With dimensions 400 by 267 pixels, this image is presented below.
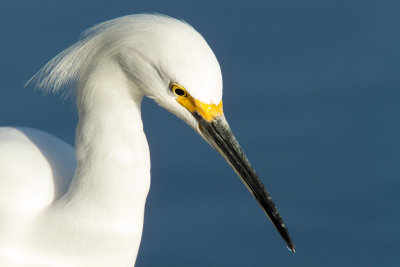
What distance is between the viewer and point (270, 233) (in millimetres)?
3537

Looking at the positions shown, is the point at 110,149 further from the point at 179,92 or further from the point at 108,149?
the point at 179,92

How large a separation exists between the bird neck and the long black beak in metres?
0.21

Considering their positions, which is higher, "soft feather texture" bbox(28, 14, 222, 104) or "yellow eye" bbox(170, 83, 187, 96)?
"soft feather texture" bbox(28, 14, 222, 104)

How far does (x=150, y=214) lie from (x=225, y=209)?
0.34 meters

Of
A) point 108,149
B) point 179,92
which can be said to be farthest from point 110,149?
point 179,92

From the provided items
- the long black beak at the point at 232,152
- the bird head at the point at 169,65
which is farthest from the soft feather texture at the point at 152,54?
the long black beak at the point at 232,152

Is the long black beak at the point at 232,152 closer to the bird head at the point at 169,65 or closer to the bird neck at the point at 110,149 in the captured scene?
the bird head at the point at 169,65

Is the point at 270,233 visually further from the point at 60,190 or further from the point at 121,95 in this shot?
the point at 121,95

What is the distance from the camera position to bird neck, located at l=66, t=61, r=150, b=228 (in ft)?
7.73

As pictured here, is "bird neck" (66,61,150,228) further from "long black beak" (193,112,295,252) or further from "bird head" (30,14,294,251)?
"long black beak" (193,112,295,252)

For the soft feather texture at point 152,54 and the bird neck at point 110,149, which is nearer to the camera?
the soft feather texture at point 152,54

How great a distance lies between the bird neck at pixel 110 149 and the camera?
236cm

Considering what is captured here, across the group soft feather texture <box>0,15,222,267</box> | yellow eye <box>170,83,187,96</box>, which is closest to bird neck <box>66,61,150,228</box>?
soft feather texture <box>0,15,222,267</box>

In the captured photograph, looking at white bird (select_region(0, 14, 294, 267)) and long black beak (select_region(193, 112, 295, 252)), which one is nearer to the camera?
white bird (select_region(0, 14, 294, 267))
